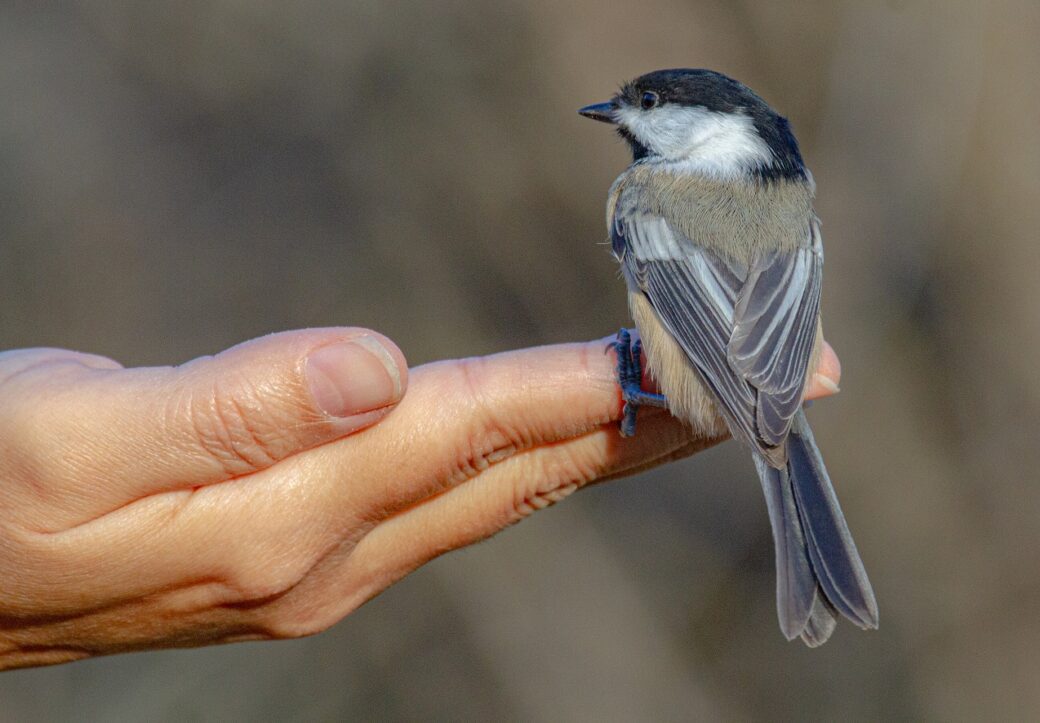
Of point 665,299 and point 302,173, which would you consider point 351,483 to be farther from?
point 302,173

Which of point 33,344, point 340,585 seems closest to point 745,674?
point 340,585

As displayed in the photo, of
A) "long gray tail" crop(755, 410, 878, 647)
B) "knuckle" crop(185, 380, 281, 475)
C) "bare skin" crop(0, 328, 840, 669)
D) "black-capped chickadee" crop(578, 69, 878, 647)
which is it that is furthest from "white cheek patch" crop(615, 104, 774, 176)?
"knuckle" crop(185, 380, 281, 475)

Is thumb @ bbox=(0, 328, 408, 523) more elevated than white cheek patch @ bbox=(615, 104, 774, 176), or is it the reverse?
white cheek patch @ bbox=(615, 104, 774, 176)

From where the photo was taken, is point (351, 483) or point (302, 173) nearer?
point (351, 483)

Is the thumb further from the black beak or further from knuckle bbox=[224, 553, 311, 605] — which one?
the black beak

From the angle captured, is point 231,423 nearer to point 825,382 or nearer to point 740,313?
point 740,313

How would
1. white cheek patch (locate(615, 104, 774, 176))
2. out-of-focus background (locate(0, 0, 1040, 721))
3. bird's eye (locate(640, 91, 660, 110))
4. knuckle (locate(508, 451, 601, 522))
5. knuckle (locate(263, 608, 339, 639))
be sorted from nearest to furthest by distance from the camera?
knuckle (locate(263, 608, 339, 639)) → knuckle (locate(508, 451, 601, 522)) → white cheek patch (locate(615, 104, 774, 176)) → bird's eye (locate(640, 91, 660, 110)) → out-of-focus background (locate(0, 0, 1040, 721))

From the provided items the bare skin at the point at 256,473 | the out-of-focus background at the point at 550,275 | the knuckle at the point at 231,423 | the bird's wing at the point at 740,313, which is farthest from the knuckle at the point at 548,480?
the out-of-focus background at the point at 550,275
